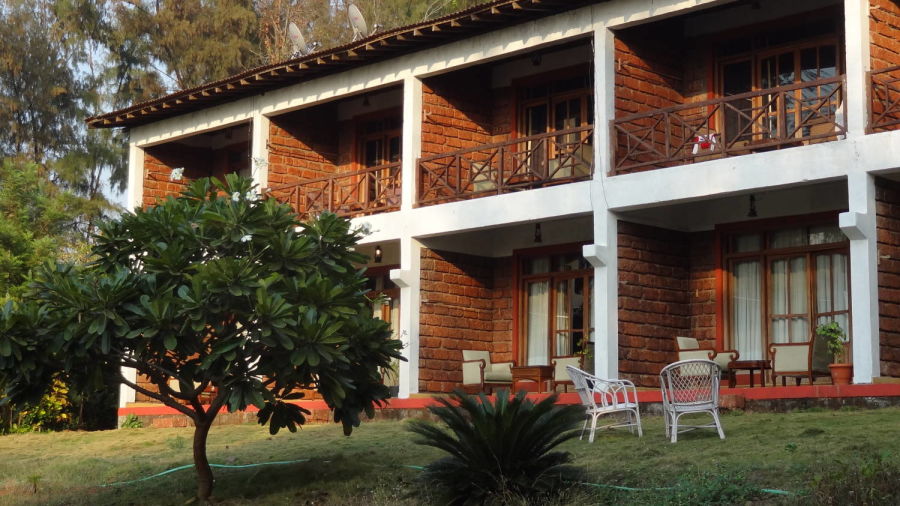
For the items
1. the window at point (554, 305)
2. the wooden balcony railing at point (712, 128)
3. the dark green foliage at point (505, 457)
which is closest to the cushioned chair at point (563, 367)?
the window at point (554, 305)

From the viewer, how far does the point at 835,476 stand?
904 centimetres

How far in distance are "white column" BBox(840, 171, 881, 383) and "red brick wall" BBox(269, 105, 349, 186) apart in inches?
388

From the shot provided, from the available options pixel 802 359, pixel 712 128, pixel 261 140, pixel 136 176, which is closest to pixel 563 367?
pixel 802 359

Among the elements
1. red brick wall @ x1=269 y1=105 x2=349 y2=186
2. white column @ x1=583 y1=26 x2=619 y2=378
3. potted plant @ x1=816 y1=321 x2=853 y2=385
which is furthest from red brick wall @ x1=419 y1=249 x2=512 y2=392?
potted plant @ x1=816 y1=321 x2=853 y2=385

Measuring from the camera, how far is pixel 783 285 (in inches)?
645

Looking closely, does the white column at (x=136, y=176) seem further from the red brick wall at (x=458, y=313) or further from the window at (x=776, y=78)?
the window at (x=776, y=78)

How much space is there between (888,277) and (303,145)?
1045 cm

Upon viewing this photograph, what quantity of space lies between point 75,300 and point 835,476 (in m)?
6.21

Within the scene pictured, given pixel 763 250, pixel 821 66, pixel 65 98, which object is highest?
pixel 65 98

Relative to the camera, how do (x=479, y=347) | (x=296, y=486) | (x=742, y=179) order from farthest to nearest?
(x=479, y=347) → (x=742, y=179) → (x=296, y=486)

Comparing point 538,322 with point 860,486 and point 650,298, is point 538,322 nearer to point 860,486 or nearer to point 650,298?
point 650,298

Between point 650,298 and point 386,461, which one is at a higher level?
point 650,298

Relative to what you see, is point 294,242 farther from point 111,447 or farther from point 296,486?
point 111,447

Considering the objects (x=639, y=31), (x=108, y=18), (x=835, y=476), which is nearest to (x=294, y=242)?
(x=835, y=476)
